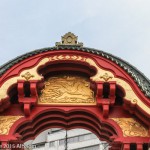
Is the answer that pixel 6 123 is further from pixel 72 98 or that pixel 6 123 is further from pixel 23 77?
pixel 72 98

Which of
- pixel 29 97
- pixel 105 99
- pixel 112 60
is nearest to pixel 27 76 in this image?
pixel 29 97

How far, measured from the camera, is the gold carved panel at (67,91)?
11.2 metres

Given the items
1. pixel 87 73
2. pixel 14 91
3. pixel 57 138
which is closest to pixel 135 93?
pixel 87 73

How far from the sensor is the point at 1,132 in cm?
1063

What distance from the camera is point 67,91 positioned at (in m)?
11.4

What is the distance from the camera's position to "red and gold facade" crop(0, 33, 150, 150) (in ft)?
35.3

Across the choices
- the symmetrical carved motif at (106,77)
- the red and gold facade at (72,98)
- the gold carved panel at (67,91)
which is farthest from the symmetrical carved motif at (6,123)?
the symmetrical carved motif at (106,77)

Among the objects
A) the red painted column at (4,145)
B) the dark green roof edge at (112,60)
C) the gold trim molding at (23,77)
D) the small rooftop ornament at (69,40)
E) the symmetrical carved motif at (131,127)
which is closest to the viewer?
the red painted column at (4,145)

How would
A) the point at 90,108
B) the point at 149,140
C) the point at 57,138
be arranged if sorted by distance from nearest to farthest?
the point at 149,140, the point at 90,108, the point at 57,138

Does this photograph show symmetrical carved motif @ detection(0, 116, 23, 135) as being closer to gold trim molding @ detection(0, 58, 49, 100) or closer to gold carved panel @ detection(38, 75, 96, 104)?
gold trim molding @ detection(0, 58, 49, 100)

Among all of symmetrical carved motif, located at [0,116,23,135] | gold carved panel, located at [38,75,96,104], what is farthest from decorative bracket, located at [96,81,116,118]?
symmetrical carved motif, located at [0,116,23,135]

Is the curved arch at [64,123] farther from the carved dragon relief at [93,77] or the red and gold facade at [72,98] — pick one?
the carved dragon relief at [93,77]

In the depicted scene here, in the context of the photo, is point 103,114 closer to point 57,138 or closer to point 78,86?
point 78,86

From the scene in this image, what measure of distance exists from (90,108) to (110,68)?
92 cm
